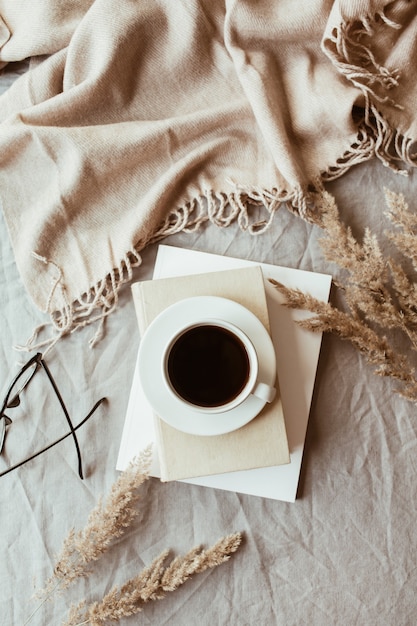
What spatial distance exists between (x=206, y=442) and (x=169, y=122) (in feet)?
1.42

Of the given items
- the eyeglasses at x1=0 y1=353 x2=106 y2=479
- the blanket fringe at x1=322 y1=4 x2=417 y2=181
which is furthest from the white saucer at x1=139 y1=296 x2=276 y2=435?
the blanket fringe at x1=322 y1=4 x2=417 y2=181

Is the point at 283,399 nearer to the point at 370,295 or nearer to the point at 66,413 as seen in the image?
the point at 370,295

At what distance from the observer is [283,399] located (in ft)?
2.70

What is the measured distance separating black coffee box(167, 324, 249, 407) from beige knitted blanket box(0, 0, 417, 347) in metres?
0.16

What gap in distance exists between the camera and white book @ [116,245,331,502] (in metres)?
0.82

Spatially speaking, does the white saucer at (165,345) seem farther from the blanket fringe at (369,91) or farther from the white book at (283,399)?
the blanket fringe at (369,91)

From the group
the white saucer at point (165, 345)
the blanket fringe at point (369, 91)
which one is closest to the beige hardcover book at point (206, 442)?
the white saucer at point (165, 345)

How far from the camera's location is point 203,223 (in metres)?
0.86

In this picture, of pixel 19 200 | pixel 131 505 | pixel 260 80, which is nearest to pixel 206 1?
pixel 260 80

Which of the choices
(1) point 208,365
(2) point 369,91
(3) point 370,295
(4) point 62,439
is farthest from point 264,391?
(2) point 369,91

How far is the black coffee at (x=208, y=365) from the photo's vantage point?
29.0 inches

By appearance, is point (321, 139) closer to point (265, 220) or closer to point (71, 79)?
point (265, 220)

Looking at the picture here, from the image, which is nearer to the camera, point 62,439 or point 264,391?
point 264,391

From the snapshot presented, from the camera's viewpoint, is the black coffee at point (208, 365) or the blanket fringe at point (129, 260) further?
the blanket fringe at point (129, 260)
